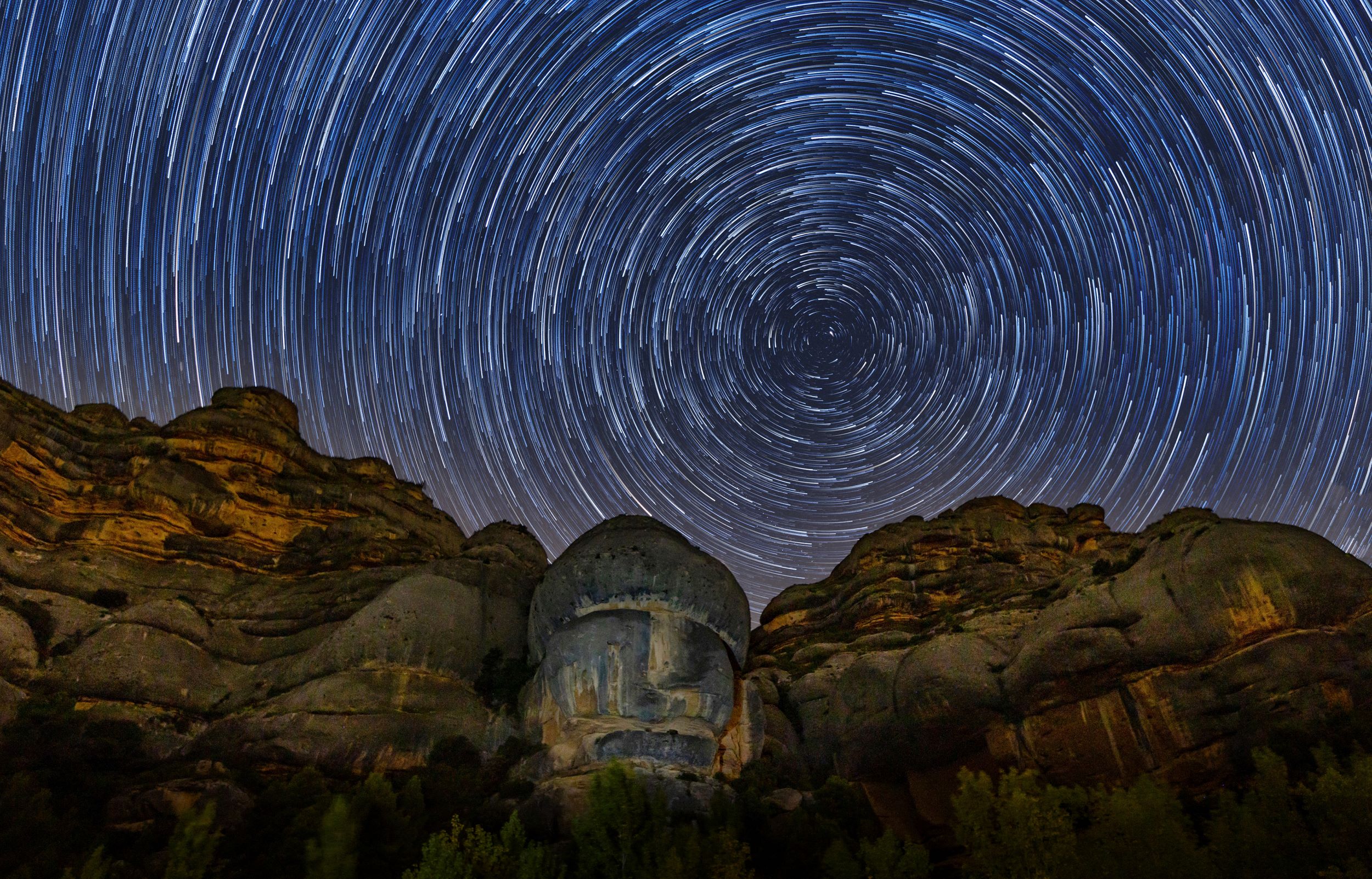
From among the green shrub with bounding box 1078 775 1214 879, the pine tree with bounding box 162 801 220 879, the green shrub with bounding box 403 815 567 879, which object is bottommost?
the green shrub with bounding box 1078 775 1214 879

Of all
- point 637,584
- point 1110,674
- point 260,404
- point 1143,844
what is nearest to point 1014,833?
point 1143,844

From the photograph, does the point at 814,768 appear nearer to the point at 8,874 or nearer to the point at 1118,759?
the point at 1118,759

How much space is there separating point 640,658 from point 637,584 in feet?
11.0

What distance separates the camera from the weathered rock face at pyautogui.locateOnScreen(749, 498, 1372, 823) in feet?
103

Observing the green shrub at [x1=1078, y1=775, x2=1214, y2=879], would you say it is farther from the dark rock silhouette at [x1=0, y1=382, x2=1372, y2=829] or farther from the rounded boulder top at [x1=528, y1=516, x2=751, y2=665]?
the rounded boulder top at [x1=528, y1=516, x2=751, y2=665]

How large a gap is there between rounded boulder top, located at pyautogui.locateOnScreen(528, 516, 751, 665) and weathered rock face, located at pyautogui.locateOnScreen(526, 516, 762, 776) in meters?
0.05

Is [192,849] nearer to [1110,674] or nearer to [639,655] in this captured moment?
[639,655]

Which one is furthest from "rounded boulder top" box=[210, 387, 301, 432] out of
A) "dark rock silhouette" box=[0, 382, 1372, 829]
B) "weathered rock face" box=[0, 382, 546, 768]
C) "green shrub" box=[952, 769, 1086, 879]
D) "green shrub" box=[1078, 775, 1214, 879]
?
"green shrub" box=[1078, 775, 1214, 879]

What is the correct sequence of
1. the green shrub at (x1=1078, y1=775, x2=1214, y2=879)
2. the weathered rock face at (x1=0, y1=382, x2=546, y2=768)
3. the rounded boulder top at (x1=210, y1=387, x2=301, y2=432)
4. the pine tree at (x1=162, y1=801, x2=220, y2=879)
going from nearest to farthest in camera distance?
the green shrub at (x1=1078, y1=775, x2=1214, y2=879)
the pine tree at (x1=162, y1=801, x2=220, y2=879)
the weathered rock face at (x1=0, y1=382, x2=546, y2=768)
the rounded boulder top at (x1=210, y1=387, x2=301, y2=432)

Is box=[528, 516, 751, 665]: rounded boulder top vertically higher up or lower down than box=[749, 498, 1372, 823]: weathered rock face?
higher up

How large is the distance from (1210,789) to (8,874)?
131 ft

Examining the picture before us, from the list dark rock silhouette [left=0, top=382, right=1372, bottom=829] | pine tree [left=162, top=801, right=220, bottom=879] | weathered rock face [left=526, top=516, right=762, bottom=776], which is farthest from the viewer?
weathered rock face [left=526, top=516, right=762, bottom=776]

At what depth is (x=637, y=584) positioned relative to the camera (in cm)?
3594

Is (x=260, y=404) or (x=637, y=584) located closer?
(x=637, y=584)
